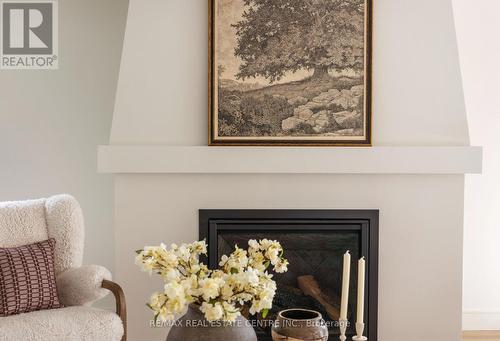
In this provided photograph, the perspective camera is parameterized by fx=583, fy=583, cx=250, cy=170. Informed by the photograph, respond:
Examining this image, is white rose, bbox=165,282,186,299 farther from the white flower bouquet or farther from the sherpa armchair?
the sherpa armchair

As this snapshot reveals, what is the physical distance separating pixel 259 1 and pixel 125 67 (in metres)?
0.82

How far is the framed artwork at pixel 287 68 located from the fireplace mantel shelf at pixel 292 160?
0.06 m

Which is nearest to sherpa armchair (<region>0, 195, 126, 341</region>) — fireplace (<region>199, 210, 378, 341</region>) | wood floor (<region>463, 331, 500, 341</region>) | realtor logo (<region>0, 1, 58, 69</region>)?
fireplace (<region>199, 210, 378, 341</region>)

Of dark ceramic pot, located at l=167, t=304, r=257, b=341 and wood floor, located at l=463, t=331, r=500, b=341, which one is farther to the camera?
wood floor, located at l=463, t=331, r=500, b=341

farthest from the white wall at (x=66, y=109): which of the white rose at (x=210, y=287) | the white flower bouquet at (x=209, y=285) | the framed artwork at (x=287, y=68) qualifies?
the white rose at (x=210, y=287)

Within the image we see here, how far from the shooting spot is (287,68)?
321 cm

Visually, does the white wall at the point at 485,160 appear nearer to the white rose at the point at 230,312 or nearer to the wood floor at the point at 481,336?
the wood floor at the point at 481,336

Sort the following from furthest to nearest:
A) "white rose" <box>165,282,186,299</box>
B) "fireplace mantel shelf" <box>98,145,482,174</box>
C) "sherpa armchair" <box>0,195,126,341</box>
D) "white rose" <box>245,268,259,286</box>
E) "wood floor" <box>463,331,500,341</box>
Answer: "wood floor" <box>463,331,500,341</box> < "fireplace mantel shelf" <box>98,145,482,174</box> < "sherpa armchair" <box>0,195,126,341</box> < "white rose" <box>245,268,259,286</box> < "white rose" <box>165,282,186,299</box>

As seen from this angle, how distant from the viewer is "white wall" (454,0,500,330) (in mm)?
3803

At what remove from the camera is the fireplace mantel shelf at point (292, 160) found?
10.5 feet

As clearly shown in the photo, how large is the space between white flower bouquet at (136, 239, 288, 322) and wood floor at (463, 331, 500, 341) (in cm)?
230

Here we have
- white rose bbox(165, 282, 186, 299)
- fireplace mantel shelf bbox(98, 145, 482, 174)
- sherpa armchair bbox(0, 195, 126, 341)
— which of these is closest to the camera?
white rose bbox(165, 282, 186, 299)

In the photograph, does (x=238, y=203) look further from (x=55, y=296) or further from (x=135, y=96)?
(x=55, y=296)

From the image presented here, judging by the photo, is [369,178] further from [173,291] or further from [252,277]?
[173,291]
